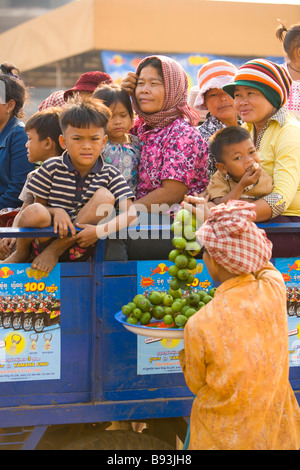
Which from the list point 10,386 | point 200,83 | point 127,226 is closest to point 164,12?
point 200,83

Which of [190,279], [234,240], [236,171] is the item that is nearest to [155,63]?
[236,171]

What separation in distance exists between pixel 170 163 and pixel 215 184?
11.6 inches

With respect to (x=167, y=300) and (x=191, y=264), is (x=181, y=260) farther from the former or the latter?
(x=167, y=300)

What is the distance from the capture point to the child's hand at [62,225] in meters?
2.43

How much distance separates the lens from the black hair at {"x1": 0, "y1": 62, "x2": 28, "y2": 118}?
149 inches

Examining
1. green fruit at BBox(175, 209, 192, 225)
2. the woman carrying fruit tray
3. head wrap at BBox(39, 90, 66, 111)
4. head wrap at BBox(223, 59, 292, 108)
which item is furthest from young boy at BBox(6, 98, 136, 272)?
head wrap at BBox(39, 90, 66, 111)

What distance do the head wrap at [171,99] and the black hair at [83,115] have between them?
571 mm

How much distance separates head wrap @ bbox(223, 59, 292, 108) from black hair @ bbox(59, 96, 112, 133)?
0.90 meters

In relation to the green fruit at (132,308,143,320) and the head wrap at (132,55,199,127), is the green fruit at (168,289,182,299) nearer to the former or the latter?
the green fruit at (132,308,143,320)

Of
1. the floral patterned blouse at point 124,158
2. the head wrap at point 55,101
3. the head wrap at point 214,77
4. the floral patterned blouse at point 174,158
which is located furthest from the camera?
the head wrap at point 55,101

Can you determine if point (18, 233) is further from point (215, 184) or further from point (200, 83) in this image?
point (200, 83)

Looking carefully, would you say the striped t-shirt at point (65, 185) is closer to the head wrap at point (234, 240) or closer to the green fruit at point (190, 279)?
the green fruit at point (190, 279)

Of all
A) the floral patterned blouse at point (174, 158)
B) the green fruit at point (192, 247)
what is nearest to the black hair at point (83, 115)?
the floral patterned blouse at point (174, 158)
